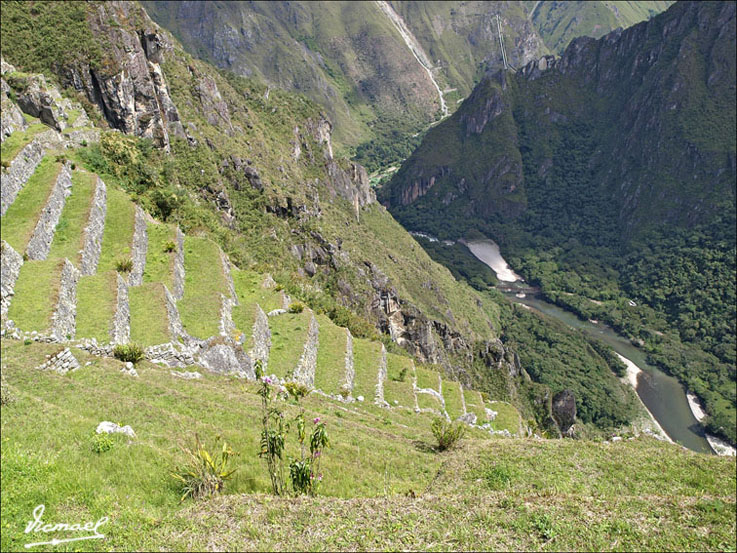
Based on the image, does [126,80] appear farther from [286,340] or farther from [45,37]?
[286,340]

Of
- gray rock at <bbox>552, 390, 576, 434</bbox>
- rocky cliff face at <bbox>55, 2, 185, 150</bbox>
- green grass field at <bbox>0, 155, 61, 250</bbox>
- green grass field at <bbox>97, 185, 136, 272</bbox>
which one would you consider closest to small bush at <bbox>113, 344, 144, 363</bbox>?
green grass field at <bbox>0, 155, 61, 250</bbox>

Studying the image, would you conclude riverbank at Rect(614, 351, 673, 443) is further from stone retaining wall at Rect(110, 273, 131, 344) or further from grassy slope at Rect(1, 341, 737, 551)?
stone retaining wall at Rect(110, 273, 131, 344)

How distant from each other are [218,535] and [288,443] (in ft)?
20.7

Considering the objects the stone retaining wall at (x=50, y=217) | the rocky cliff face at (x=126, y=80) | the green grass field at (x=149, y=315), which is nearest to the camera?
the green grass field at (x=149, y=315)

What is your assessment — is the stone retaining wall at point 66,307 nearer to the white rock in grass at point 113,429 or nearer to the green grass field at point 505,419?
the white rock in grass at point 113,429

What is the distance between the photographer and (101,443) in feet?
34.1

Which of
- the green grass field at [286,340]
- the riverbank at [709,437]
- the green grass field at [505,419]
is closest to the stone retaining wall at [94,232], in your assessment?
the green grass field at [286,340]

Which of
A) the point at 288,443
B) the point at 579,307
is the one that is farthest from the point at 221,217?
the point at 579,307

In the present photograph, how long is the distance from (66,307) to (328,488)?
13822 mm

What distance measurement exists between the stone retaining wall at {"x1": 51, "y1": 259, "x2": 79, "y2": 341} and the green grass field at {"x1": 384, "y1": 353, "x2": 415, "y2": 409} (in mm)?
17985

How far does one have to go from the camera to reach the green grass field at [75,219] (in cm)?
2195

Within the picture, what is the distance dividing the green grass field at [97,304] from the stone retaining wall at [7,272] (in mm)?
2441

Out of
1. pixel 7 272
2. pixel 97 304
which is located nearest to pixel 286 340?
pixel 97 304

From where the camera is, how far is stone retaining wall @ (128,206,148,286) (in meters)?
24.1
